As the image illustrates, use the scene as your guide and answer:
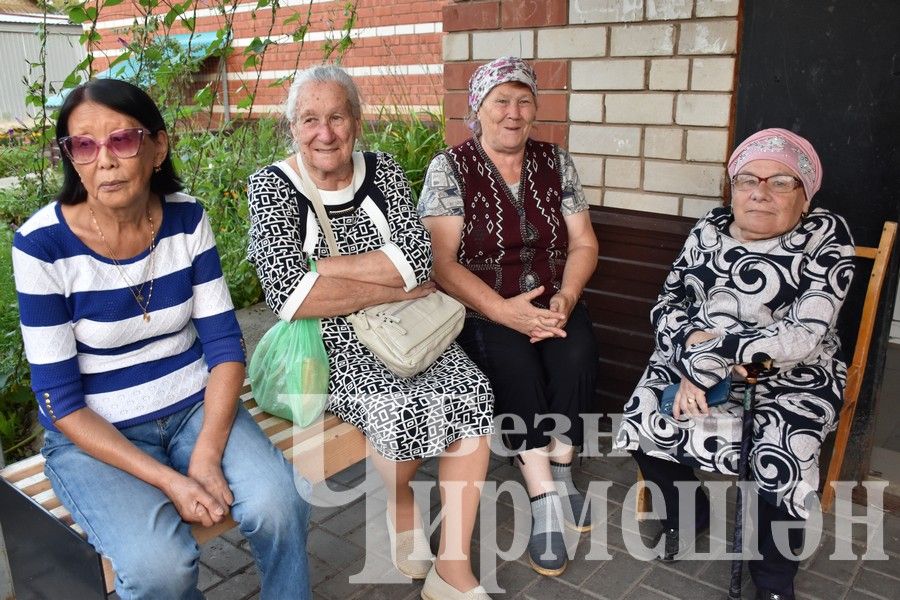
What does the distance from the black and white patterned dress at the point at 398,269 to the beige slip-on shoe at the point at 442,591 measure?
0.47 metres

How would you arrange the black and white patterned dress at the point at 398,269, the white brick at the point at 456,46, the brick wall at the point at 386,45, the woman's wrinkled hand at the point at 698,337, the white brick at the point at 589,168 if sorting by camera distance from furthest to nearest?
the brick wall at the point at 386,45 → the white brick at the point at 456,46 → the white brick at the point at 589,168 → the woman's wrinkled hand at the point at 698,337 → the black and white patterned dress at the point at 398,269

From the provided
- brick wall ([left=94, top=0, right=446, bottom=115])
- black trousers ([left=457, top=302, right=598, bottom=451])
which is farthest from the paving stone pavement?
brick wall ([left=94, top=0, right=446, bottom=115])

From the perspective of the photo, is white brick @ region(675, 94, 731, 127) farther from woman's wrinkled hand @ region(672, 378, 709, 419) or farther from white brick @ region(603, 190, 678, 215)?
woman's wrinkled hand @ region(672, 378, 709, 419)

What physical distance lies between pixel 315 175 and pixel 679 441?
5.06 ft

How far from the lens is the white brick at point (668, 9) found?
319cm

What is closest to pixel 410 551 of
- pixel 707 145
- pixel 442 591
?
pixel 442 591

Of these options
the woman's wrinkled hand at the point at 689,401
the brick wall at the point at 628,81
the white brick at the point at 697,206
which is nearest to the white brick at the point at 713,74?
the brick wall at the point at 628,81

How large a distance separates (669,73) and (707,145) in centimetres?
35

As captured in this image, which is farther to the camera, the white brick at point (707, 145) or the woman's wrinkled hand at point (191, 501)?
the white brick at point (707, 145)

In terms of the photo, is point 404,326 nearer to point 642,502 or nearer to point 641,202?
point 642,502

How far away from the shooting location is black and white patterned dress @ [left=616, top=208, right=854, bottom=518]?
96.0 inches

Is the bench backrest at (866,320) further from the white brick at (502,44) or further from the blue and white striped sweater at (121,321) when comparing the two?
the blue and white striped sweater at (121,321)

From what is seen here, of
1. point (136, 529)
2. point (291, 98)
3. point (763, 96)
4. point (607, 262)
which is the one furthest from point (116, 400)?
point (763, 96)

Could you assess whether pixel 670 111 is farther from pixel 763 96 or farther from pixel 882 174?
pixel 882 174
